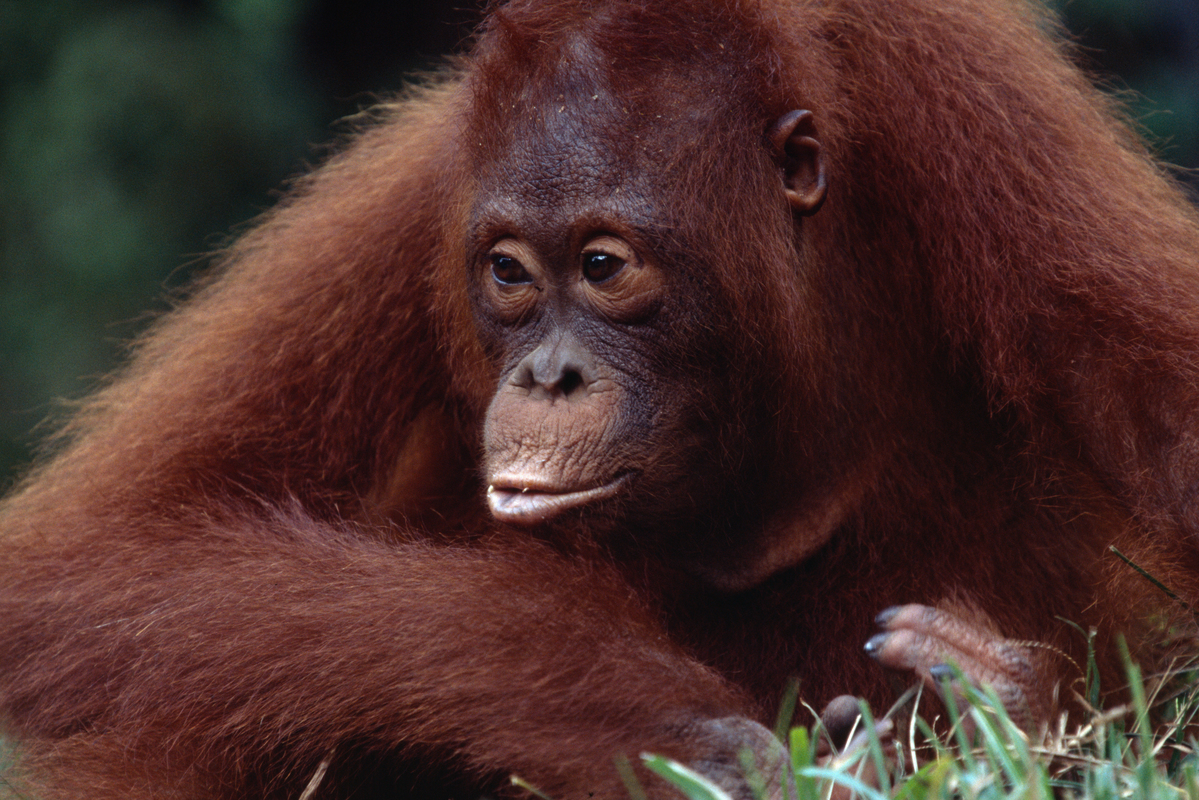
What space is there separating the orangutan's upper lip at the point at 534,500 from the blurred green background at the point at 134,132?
3.18m

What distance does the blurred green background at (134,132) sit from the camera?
5395 mm

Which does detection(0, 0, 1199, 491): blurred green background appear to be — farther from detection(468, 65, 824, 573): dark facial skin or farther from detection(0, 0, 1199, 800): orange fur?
detection(468, 65, 824, 573): dark facial skin

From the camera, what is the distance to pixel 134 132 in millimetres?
5504

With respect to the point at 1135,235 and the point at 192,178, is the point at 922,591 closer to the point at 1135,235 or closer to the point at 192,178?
the point at 1135,235

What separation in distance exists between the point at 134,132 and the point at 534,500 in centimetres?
383

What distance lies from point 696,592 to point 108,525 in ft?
4.41

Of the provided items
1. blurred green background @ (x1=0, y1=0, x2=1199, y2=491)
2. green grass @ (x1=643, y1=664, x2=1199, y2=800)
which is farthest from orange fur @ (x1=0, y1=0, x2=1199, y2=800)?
blurred green background @ (x1=0, y1=0, x2=1199, y2=491)

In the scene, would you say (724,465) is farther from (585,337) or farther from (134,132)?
(134,132)

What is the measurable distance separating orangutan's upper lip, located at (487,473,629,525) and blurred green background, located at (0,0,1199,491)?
318 cm

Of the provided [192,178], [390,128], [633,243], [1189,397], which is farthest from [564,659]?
[192,178]

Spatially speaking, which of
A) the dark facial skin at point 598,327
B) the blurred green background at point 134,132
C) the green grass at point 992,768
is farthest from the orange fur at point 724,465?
the blurred green background at point 134,132

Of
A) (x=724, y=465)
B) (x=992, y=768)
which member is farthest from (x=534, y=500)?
(x=992, y=768)

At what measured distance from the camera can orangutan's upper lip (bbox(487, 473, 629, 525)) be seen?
241cm

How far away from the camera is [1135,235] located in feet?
8.66
